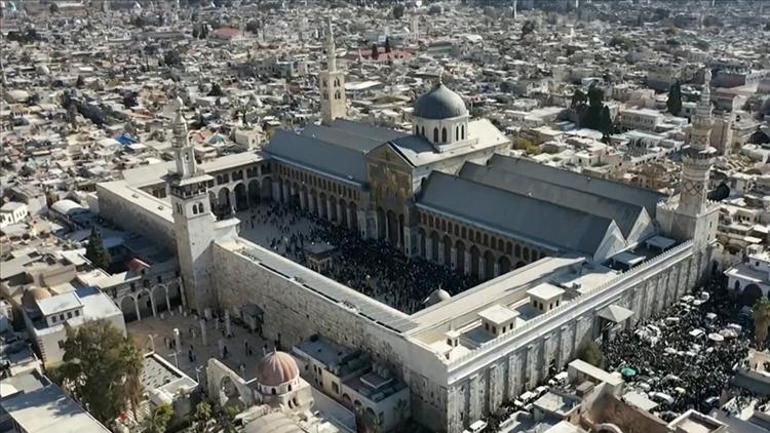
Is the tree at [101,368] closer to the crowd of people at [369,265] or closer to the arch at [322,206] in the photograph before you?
the crowd of people at [369,265]

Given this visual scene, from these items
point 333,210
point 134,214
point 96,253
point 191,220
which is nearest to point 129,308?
point 96,253

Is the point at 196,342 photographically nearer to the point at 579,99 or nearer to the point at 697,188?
the point at 697,188

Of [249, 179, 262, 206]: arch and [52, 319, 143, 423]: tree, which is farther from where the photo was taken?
[249, 179, 262, 206]: arch

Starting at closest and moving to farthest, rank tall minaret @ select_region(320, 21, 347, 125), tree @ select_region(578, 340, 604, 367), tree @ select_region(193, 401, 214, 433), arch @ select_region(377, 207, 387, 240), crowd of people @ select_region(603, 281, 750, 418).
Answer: tree @ select_region(193, 401, 214, 433)
crowd of people @ select_region(603, 281, 750, 418)
tree @ select_region(578, 340, 604, 367)
arch @ select_region(377, 207, 387, 240)
tall minaret @ select_region(320, 21, 347, 125)

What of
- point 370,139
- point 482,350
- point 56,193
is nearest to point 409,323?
point 482,350

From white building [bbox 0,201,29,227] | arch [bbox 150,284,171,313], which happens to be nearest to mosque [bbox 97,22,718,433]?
arch [bbox 150,284,171,313]

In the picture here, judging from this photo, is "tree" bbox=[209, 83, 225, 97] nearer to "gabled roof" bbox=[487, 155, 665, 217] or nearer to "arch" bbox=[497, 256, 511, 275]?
"gabled roof" bbox=[487, 155, 665, 217]

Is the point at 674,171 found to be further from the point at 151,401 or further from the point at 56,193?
the point at 56,193
